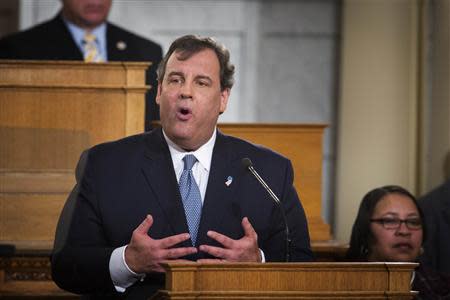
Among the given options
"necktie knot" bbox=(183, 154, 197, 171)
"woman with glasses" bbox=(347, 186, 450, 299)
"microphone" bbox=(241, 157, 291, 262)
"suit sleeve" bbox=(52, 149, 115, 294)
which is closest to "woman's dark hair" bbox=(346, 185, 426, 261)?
"woman with glasses" bbox=(347, 186, 450, 299)

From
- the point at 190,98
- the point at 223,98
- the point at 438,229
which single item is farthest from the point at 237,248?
the point at 438,229

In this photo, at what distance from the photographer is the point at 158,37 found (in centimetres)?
798

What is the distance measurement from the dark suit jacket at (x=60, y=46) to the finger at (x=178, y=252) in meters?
2.02

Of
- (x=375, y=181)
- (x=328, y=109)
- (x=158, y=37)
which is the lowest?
(x=375, y=181)

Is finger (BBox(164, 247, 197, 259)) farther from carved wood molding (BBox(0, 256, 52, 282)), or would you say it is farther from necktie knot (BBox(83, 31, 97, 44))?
necktie knot (BBox(83, 31, 97, 44))

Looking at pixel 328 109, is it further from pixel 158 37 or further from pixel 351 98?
pixel 158 37

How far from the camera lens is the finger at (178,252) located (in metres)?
3.43

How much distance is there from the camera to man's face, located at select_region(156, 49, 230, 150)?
12.7ft

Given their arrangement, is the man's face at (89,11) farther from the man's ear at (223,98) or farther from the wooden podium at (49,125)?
the man's ear at (223,98)

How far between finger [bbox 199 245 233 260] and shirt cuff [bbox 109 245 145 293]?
0.30 meters

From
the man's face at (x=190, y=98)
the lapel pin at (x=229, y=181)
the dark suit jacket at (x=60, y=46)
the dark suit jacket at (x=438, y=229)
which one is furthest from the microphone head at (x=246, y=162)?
the dark suit jacket at (x=438, y=229)

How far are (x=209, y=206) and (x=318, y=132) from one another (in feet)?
4.59

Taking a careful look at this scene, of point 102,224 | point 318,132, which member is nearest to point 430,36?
point 318,132

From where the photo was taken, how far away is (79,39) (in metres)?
5.69
